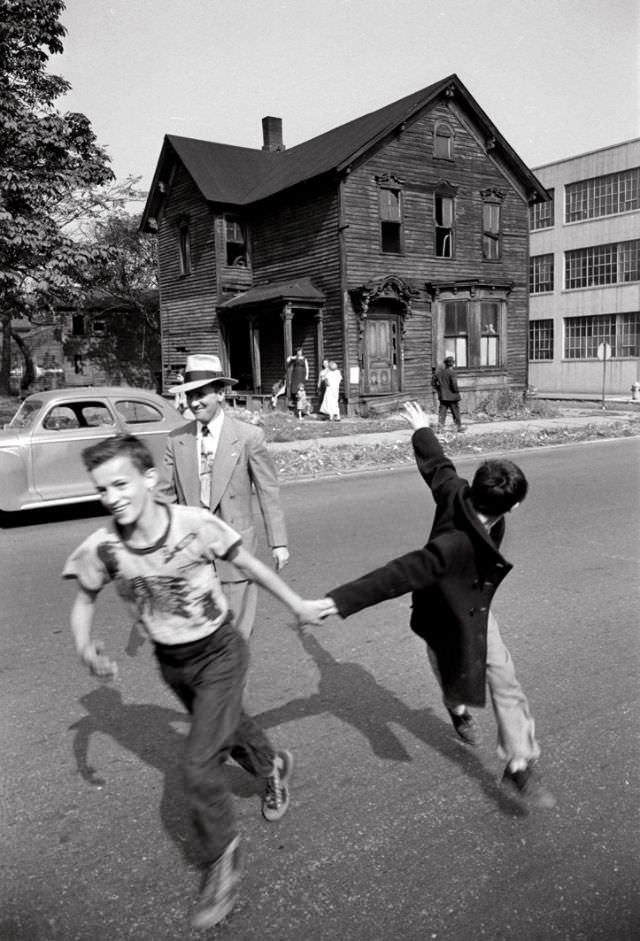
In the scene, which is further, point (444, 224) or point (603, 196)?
point (603, 196)

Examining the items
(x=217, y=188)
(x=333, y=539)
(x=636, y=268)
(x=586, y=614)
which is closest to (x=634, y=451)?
(x=333, y=539)

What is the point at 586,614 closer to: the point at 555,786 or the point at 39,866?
the point at 555,786

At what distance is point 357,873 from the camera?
2.83 metres

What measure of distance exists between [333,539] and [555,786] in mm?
4938

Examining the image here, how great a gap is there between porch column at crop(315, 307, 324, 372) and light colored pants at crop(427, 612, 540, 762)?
69.0 ft

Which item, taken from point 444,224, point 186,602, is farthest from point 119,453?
point 444,224

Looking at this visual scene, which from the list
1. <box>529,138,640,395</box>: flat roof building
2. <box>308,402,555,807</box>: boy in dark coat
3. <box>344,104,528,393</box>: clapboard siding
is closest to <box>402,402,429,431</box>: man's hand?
<box>308,402,555,807</box>: boy in dark coat

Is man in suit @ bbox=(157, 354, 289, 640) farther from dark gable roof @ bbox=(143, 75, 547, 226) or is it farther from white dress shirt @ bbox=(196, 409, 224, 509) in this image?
dark gable roof @ bbox=(143, 75, 547, 226)

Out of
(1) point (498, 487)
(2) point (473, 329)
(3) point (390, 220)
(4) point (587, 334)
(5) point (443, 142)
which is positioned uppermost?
(5) point (443, 142)

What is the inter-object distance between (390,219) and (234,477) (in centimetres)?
2136

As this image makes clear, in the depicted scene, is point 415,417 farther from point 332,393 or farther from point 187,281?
point 187,281

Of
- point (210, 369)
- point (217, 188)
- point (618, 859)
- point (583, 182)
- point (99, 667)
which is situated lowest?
point (618, 859)

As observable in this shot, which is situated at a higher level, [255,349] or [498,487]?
[255,349]

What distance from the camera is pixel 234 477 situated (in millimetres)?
4117
